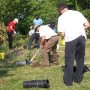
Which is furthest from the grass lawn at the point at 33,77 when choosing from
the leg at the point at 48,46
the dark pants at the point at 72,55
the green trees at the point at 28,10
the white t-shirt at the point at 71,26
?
the green trees at the point at 28,10

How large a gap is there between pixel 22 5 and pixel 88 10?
580 cm

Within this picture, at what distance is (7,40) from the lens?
79.6ft

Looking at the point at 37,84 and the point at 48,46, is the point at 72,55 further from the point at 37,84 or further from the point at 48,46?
the point at 48,46

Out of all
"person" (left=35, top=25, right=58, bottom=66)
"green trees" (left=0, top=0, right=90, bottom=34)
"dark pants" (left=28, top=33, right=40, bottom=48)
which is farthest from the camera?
"green trees" (left=0, top=0, right=90, bottom=34)

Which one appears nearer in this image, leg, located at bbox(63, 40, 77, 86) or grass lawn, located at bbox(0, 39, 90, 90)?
leg, located at bbox(63, 40, 77, 86)

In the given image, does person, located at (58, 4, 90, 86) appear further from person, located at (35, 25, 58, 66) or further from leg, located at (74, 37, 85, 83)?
person, located at (35, 25, 58, 66)

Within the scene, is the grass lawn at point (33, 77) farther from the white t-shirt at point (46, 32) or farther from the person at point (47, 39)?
the white t-shirt at point (46, 32)

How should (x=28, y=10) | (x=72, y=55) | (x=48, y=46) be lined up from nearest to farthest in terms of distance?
1. (x=72, y=55)
2. (x=48, y=46)
3. (x=28, y=10)

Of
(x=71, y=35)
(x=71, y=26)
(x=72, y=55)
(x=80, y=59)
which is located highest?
(x=71, y=26)

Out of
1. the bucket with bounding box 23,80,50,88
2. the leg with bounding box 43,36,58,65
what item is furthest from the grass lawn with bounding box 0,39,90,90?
the leg with bounding box 43,36,58,65

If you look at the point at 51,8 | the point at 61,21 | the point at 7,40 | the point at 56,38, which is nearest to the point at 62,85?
the point at 61,21

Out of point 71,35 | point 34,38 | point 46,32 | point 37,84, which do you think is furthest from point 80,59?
point 34,38

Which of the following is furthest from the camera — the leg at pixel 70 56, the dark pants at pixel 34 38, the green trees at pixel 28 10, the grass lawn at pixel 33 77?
the green trees at pixel 28 10

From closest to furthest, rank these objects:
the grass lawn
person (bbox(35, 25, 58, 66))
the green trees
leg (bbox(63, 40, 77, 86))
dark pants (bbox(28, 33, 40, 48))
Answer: leg (bbox(63, 40, 77, 86)) → the grass lawn → person (bbox(35, 25, 58, 66)) → dark pants (bbox(28, 33, 40, 48)) → the green trees
